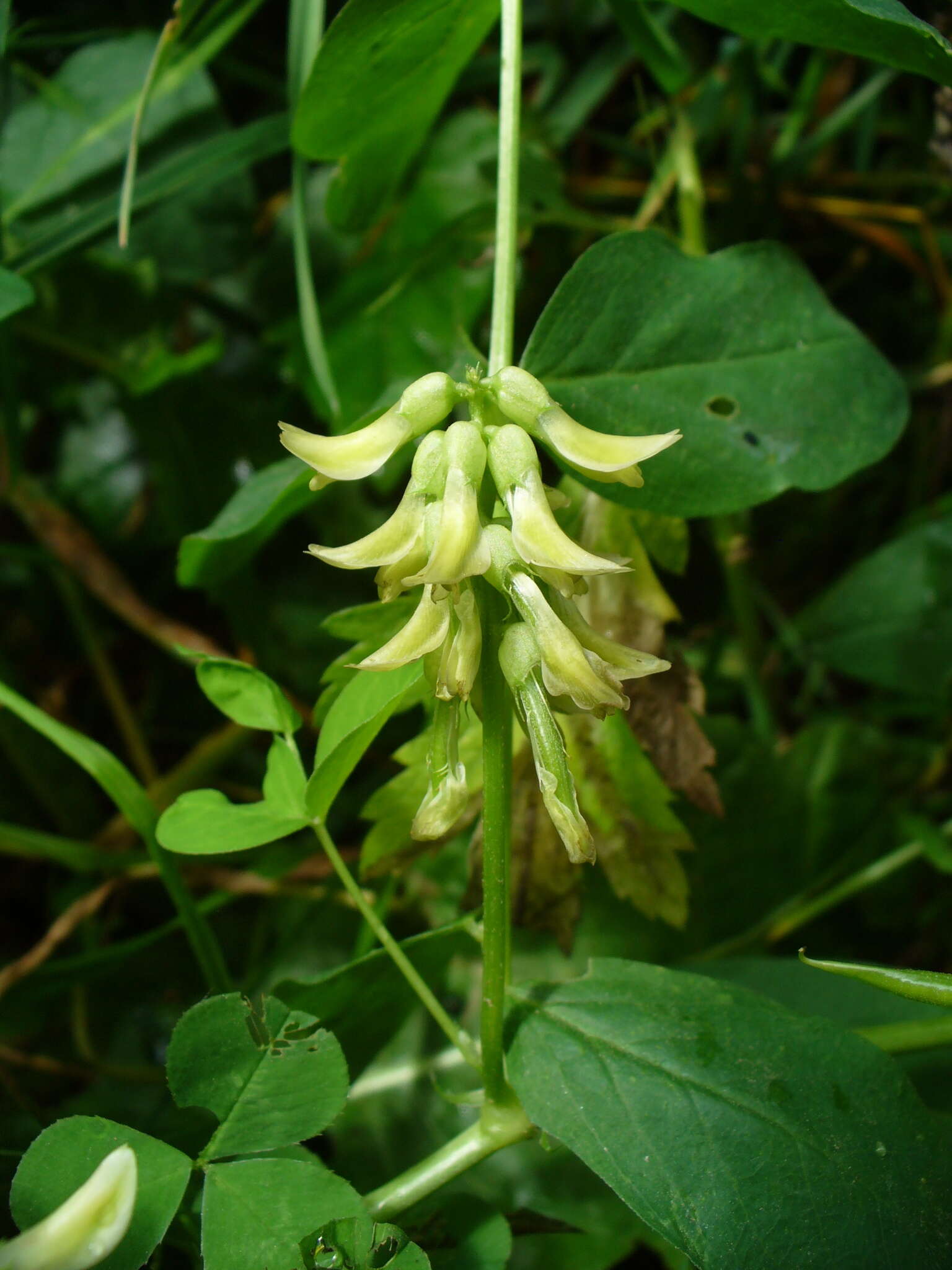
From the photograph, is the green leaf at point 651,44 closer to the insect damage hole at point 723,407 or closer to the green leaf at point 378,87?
the green leaf at point 378,87

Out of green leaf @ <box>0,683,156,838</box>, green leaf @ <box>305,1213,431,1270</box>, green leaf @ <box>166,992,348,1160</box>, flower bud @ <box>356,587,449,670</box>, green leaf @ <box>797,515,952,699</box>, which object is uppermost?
flower bud @ <box>356,587,449,670</box>

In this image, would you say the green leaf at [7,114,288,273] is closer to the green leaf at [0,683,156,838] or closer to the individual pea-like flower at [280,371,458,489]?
the green leaf at [0,683,156,838]

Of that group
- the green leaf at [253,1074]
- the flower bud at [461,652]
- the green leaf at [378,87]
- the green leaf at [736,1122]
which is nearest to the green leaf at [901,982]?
the green leaf at [736,1122]

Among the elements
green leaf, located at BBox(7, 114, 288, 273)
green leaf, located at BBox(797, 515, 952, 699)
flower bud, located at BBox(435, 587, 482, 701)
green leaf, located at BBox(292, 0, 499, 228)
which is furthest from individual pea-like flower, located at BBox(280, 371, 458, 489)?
green leaf, located at BBox(797, 515, 952, 699)

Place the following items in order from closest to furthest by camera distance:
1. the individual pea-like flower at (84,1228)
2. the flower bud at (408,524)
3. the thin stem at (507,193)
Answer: the individual pea-like flower at (84,1228) < the flower bud at (408,524) < the thin stem at (507,193)

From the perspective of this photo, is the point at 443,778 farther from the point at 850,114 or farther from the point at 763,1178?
the point at 850,114

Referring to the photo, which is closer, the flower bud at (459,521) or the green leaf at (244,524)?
the flower bud at (459,521)

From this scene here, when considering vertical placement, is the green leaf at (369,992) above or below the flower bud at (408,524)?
below
